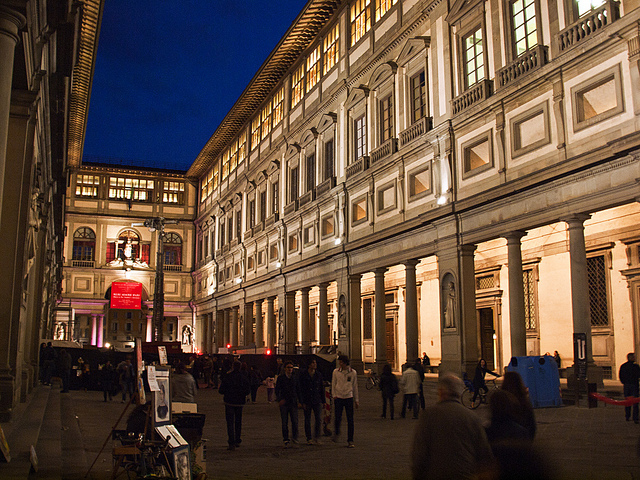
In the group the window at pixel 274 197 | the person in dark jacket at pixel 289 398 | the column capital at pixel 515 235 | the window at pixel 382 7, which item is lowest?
the person in dark jacket at pixel 289 398

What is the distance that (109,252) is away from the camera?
63.9 m

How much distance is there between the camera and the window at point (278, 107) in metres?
42.2

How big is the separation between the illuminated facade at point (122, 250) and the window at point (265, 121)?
19568 millimetres

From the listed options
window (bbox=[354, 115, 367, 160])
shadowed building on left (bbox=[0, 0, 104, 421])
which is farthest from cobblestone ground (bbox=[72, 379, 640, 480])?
window (bbox=[354, 115, 367, 160])

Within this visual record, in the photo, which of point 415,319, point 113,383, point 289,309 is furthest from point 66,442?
point 289,309

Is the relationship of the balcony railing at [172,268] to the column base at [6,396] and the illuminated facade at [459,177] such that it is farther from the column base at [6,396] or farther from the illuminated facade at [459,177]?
the column base at [6,396]

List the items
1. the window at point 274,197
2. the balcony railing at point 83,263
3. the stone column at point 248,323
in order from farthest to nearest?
the balcony railing at point 83,263 < the stone column at point 248,323 < the window at point 274,197

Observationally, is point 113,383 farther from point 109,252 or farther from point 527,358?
point 109,252

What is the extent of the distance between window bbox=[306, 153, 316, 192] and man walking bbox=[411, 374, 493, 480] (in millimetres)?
31575

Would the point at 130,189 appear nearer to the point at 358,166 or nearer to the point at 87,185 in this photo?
the point at 87,185

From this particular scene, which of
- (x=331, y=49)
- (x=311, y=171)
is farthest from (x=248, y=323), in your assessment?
(x=331, y=49)

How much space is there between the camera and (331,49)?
3459 cm

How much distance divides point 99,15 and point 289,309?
66.0 ft

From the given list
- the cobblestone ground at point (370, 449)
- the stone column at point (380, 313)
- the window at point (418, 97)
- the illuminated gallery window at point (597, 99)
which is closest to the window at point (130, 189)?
the stone column at point (380, 313)
